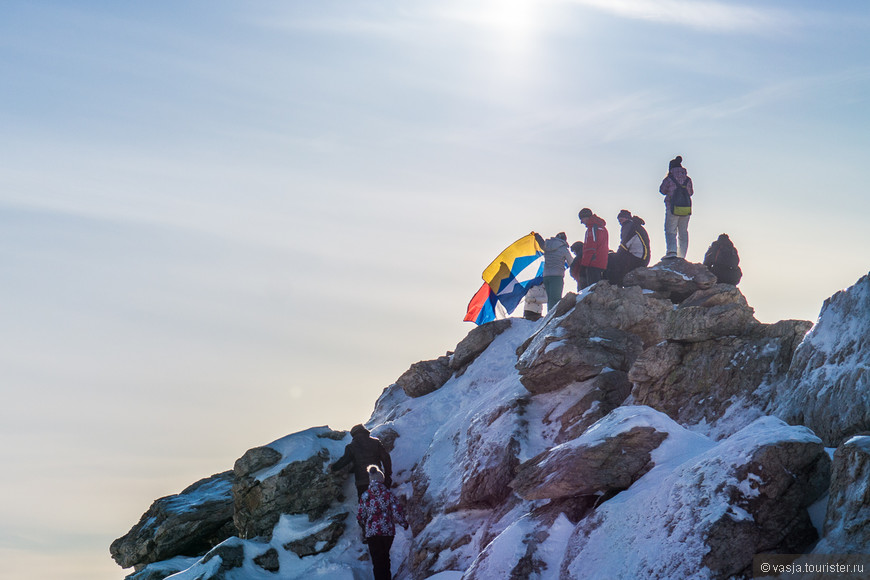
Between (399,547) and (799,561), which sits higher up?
(399,547)

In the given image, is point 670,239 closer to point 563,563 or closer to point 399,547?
point 399,547

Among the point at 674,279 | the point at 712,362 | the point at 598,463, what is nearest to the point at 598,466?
the point at 598,463

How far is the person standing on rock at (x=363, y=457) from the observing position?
18391 millimetres

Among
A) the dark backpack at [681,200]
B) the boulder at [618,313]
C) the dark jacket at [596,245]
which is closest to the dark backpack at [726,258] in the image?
the dark backpack at [681,200]

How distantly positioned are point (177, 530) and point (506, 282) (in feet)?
44.1

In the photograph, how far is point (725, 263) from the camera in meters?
22.2

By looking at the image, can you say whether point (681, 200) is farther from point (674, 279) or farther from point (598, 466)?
point (598, 466)

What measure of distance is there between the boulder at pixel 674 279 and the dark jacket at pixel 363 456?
8026mm

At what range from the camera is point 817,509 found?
1012 centimetres

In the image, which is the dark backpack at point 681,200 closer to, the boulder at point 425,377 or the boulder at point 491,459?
the boulder at point 491,459

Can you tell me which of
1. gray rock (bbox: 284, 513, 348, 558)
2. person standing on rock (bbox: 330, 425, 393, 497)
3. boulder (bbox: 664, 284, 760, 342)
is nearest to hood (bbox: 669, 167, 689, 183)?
boulder (bbox: 664, 284, 760, 342)

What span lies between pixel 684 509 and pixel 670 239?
13.4 metres

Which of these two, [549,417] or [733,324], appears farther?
[549,417]

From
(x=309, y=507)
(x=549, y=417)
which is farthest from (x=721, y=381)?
(x=309, y=507)
